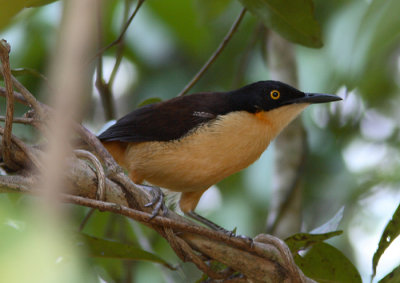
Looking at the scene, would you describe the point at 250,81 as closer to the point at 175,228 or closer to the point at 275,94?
the point at 275,94

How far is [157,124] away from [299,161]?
1399mm

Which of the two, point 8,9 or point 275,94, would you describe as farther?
point 275,94

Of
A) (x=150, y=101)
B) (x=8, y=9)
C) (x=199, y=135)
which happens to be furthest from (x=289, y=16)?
(x=8, y=9)

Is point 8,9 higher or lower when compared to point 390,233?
higher

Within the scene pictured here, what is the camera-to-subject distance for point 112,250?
282 cm

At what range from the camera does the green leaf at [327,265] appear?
2637 millimetres

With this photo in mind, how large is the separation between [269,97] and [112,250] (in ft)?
5.76

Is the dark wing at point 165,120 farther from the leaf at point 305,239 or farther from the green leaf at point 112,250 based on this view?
the leaf at point 305,239

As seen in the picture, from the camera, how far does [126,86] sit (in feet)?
20.2

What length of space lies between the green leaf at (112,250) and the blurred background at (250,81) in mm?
1436

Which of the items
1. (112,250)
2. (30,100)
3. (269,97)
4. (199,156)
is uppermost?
(30,100)

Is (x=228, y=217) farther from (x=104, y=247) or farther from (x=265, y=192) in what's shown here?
(x=104, y=247)

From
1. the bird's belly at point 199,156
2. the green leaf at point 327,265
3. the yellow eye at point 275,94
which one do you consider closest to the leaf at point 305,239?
the green leaf at point 327,265

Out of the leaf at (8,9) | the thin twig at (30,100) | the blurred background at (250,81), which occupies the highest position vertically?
the leaf at (8,9)
